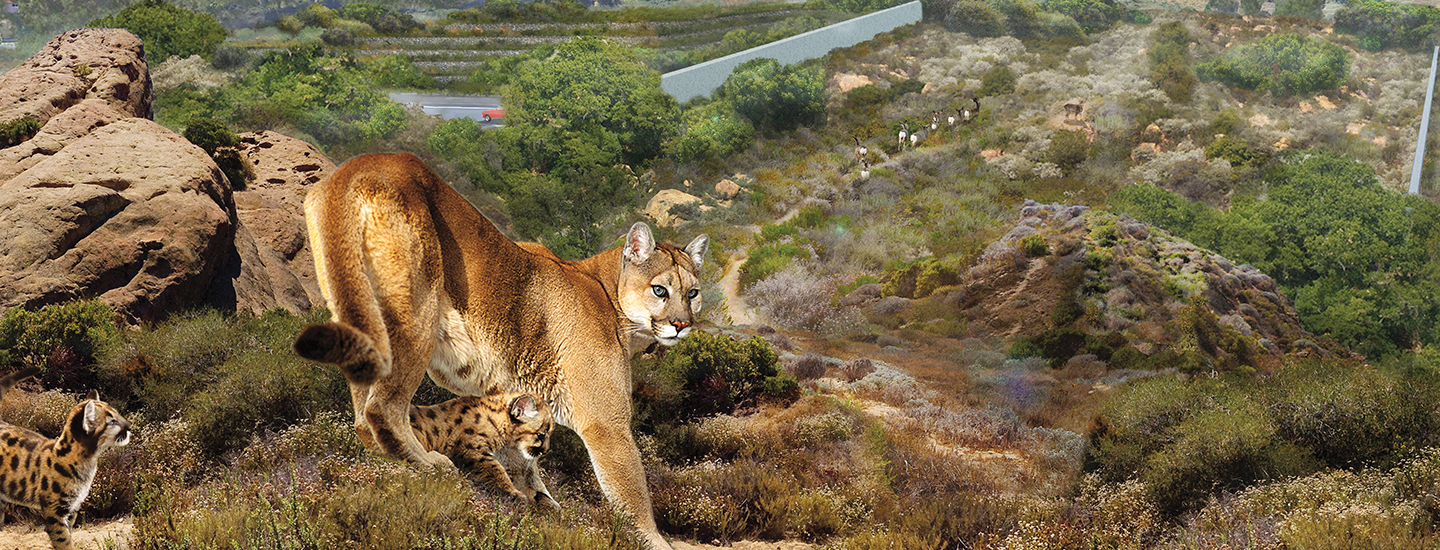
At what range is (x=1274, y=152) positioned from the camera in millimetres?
40406

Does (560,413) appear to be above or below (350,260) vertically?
below

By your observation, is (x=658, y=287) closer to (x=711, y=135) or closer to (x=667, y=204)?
(x=667, y=204)

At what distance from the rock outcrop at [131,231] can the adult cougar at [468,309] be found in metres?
6.68

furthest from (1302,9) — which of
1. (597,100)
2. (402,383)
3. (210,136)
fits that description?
(402,383)

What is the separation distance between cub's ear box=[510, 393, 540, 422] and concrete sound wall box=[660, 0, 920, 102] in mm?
39897

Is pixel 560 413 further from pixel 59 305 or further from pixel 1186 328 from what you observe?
pixel 1186 328

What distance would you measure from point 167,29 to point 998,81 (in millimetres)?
46098

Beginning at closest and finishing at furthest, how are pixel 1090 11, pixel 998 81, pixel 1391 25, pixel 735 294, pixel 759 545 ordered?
1. pixel 759 545
2. pixel 735 294
3. pixel 998 81
4. pixel 1391 25
5. pixel 1090 11

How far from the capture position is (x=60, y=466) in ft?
17.9

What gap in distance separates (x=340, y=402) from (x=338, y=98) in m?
39.0

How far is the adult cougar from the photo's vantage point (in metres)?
4.24

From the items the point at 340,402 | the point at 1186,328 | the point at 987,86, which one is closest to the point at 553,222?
the point at 1186,328

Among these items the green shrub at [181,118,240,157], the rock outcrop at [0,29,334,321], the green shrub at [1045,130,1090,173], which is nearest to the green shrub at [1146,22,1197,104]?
the green shrub at [1045,130,1090,173]

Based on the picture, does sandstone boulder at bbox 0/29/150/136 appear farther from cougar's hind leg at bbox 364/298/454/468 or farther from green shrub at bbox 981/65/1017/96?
green shrub at bbox 981/65/1017/96
